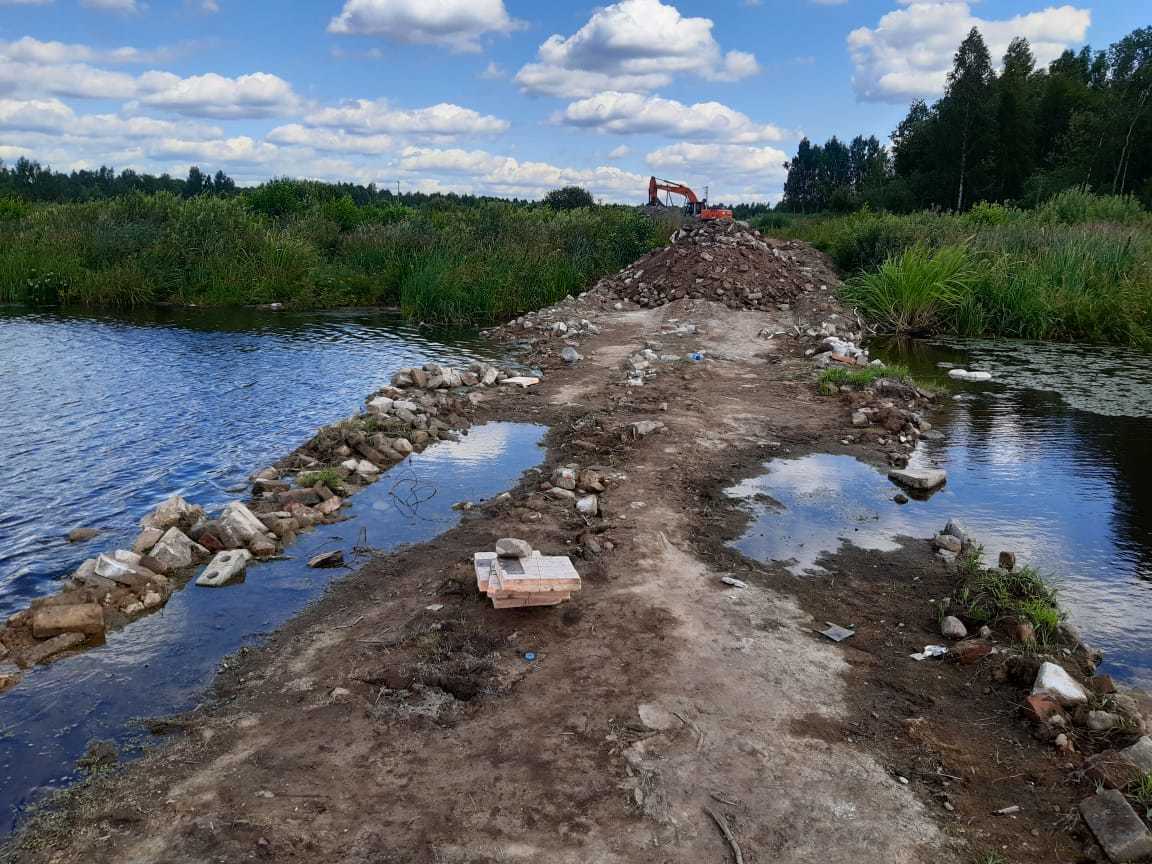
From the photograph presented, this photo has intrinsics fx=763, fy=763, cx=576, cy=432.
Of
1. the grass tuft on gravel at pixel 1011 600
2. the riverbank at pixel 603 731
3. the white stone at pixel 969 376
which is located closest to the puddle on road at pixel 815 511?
the riverbank at pixel 603 731

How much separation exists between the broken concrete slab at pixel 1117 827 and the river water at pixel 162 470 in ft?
Result: 12.7

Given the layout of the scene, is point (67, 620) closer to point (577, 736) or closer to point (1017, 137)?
point (577, 736)

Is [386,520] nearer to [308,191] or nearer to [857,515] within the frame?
[857,515]

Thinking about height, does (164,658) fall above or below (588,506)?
below

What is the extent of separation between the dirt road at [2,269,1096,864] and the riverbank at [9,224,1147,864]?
0.01m

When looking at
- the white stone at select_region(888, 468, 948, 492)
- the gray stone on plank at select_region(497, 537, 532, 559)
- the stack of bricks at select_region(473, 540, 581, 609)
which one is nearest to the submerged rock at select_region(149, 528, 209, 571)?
the stack of bricks at select_region(473, 540, 581, 609)

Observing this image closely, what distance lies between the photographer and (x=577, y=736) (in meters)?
3.29

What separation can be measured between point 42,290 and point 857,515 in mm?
19502

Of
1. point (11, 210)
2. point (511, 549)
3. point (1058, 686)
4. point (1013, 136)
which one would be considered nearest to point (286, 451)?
point (511, 549)

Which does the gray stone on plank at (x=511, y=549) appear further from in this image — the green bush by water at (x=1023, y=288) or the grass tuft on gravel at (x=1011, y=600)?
the green bush by water at (x=1023, y=288)

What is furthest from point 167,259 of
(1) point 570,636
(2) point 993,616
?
(2) point 993,616

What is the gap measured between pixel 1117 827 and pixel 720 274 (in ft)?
49.1

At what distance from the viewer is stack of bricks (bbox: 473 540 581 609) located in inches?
167

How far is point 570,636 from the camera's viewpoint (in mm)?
4098
